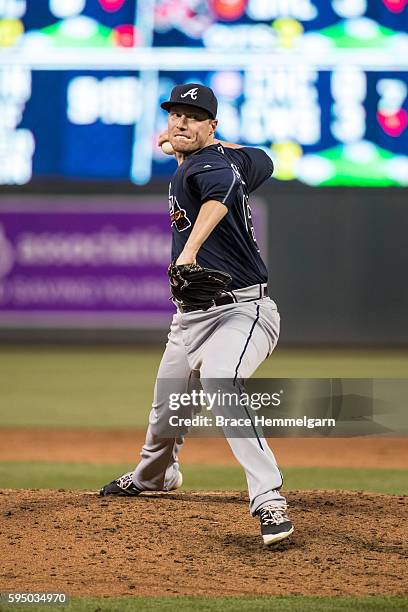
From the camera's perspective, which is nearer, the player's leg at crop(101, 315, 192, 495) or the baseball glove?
the baseball glove

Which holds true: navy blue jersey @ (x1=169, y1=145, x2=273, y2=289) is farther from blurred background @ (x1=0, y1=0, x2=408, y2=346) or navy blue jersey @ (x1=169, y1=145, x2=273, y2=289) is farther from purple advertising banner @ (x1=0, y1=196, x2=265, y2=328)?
purple advertising banner @ (x1=0, y1=196, x2=265, y2=328)

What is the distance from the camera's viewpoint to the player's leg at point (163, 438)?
4.06 metres

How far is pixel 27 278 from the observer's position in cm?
1264

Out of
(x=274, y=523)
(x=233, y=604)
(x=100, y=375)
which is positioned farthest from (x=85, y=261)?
(x=233, y=604)

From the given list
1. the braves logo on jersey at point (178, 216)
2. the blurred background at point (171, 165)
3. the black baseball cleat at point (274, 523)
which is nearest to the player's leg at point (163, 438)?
the braves logo on jersey at point (178, 216)

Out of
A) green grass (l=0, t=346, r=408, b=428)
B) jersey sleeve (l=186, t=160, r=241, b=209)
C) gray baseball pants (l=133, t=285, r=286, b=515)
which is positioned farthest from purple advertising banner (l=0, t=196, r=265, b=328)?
jersey sleeve (l=186, t=160, r=241, b=209)

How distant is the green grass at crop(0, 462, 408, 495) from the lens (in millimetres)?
5457

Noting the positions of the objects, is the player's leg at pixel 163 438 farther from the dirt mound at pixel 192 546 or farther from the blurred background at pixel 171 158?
the blurred background at pixel 171 158

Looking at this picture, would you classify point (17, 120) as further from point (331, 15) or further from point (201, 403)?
point (201, 403)

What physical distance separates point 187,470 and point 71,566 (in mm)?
2522

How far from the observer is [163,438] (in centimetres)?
419

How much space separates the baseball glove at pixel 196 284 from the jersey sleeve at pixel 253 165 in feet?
1.50

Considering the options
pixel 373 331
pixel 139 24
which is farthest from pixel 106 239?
pixel 373 331

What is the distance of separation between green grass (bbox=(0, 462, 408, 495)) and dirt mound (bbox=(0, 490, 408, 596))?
90cm
